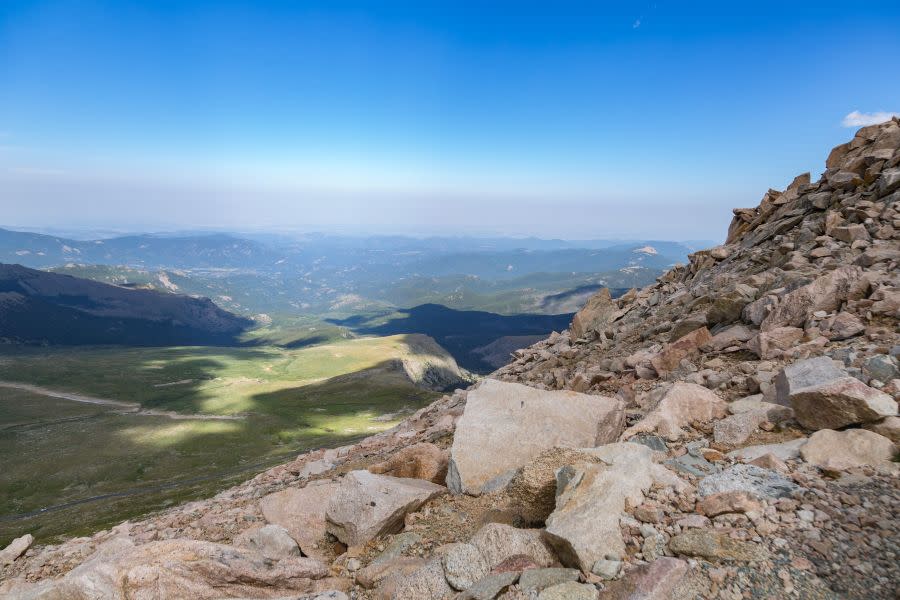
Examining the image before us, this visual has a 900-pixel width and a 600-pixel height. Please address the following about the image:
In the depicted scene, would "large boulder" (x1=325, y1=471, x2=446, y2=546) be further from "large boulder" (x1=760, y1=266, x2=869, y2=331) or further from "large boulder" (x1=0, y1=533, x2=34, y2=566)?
"large boulder" (x1=0, y1=533, x2=34, y2=566)

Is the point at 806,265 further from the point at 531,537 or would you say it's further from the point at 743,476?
the point at 531,537

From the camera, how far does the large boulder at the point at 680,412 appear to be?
518 inches

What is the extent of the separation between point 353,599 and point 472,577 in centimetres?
283

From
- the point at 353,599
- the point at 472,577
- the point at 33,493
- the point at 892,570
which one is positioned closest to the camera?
the point at 892,570

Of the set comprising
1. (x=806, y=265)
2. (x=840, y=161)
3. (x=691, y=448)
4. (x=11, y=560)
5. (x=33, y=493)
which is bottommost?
(x=33, y=493)

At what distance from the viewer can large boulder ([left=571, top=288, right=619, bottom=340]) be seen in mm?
36125

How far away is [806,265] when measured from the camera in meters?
22.0

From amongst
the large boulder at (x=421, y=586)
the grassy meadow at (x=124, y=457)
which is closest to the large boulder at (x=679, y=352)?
the large boulder at (x=421, y=586)

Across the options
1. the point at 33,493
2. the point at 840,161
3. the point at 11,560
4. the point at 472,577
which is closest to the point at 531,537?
the point at 472,577

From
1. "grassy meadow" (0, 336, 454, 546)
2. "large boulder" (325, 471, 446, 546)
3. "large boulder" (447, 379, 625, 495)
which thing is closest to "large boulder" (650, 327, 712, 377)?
"large boulder" (447, 379, 625, 495)

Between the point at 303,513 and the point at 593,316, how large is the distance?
28.8m

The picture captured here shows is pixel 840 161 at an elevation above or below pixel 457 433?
above

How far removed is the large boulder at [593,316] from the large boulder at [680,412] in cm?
2095

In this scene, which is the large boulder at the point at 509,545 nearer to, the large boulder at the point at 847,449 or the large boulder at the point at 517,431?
the large boulder at the point at 517,431
